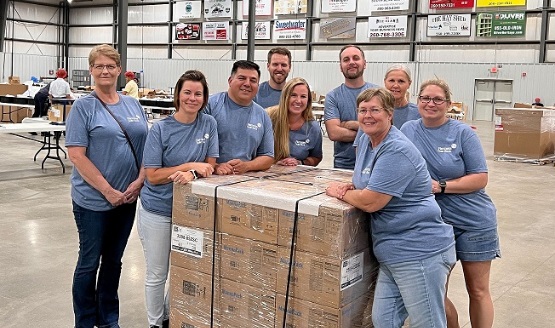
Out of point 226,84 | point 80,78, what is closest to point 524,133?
point 226,84

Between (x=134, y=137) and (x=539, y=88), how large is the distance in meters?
19.9

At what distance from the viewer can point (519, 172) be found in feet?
37.4

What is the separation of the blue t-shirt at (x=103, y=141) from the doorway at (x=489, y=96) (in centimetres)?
2011

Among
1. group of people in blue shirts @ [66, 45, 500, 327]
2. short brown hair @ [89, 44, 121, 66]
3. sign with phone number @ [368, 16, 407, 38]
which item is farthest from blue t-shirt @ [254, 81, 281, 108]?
sign with phone number @ [368, 16, 407, 38]

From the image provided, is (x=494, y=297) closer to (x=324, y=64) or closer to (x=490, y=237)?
(x=490, y=237)

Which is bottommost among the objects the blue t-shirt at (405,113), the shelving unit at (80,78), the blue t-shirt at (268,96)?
the blue t-shirt at (405,113)

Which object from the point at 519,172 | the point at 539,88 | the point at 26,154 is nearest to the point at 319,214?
the point at 519,172

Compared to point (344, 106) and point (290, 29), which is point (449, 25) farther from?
point (344, 106)

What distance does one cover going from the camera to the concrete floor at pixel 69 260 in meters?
4.07

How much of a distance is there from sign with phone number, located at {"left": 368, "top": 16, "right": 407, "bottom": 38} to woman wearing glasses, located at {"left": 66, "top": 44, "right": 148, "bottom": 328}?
2066 centimetres

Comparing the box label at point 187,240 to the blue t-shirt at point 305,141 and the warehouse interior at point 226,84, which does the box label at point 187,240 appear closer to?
the warehouse interior at point 226,84

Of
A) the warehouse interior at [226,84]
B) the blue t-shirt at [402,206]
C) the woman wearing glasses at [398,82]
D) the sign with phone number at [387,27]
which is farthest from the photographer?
the sign with phone number at [387,27]

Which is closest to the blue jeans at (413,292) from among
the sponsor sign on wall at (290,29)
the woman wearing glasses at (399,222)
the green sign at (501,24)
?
the woman wearing glasses at (399,222)

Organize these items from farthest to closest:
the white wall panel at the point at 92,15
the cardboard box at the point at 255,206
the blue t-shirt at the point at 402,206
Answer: the white wall panel at the point at 92,15, the cardboard box at the point at 255,206, the blue t-shirt at the point at 402,206
